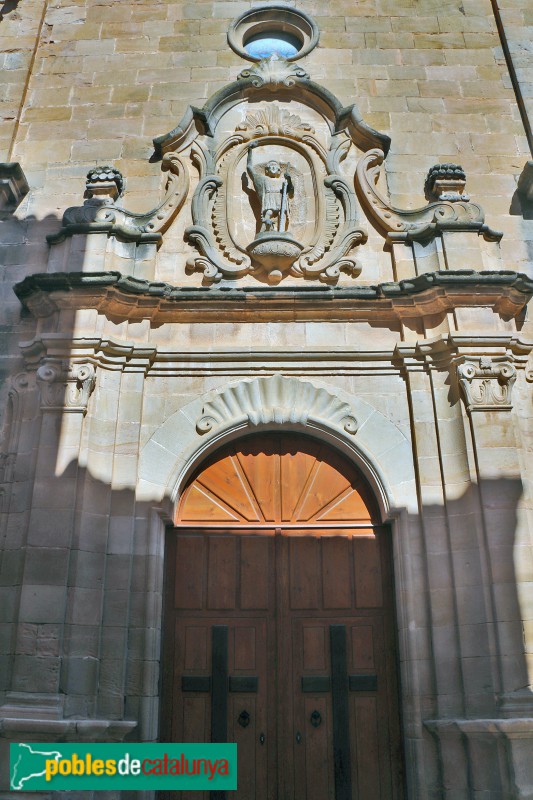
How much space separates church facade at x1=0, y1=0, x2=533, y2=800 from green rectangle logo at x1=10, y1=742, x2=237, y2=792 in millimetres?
121

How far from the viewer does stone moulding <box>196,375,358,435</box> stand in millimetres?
6340

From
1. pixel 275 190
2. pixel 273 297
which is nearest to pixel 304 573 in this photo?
pixel 273 297

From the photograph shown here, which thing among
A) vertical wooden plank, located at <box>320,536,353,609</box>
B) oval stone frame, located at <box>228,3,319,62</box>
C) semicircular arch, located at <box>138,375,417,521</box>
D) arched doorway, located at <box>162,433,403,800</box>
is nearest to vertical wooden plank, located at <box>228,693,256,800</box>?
arched doorway, located at <box>162,433,403,800</box>

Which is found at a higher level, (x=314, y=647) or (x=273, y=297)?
(x=273, y=297)

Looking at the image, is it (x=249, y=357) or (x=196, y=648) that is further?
(x=249, y=357)

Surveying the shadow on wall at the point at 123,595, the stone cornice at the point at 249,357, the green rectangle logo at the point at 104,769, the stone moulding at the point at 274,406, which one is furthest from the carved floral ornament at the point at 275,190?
the green rectangle logo at the point at 104,769

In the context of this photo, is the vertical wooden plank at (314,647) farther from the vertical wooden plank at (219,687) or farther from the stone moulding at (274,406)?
the stone moulding at (274,406)

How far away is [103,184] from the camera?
24.0ft

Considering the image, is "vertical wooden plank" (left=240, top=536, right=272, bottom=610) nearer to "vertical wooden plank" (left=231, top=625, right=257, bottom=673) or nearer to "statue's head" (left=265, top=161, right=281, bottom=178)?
"vertical wooden plank" (left=231, top=625, right=257, bottom=673)

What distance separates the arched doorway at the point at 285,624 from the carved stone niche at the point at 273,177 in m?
1.83

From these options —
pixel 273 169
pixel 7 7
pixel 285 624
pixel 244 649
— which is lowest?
pixel 244 649

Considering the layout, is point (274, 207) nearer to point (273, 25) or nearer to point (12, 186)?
point (12, 186)

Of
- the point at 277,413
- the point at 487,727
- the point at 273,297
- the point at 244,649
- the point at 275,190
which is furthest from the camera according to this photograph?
the point at 275,190

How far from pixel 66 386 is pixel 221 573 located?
2122 mm
